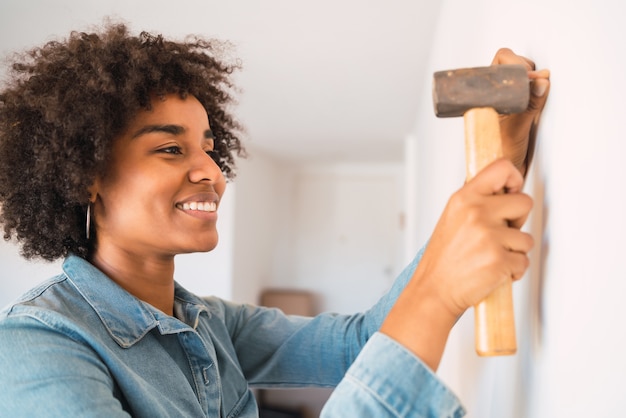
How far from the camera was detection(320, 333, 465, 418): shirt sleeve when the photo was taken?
519 millimetres

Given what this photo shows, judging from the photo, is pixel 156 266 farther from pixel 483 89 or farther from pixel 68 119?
pixel 483 89

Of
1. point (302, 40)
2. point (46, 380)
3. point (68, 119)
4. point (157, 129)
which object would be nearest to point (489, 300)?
point (46, 380)

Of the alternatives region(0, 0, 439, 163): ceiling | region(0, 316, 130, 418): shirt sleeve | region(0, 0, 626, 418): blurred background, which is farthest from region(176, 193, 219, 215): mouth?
region(0, 0, 439, 163): ceiling

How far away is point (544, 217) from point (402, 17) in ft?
4.56

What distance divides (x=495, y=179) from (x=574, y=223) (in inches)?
3.3

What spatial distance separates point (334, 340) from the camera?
3.57ft

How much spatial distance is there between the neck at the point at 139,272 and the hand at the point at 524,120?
2.13 ft

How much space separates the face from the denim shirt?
10cm

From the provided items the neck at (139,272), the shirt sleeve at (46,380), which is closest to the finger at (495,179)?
the shirt sleeve at (46,380)

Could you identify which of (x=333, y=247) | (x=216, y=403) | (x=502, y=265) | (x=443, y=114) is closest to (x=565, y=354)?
(x=502, y=265)

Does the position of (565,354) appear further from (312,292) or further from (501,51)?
(312,292)

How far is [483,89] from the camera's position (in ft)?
1.84

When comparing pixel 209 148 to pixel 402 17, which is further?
pixel 402 17

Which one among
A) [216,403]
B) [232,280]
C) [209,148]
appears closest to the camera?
[216,403]
